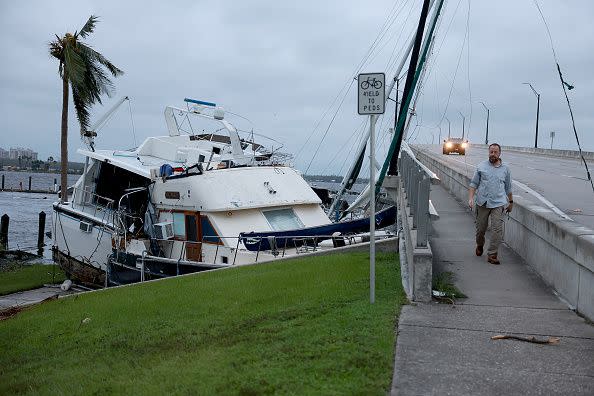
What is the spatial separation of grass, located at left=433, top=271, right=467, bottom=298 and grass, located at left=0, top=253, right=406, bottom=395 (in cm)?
54

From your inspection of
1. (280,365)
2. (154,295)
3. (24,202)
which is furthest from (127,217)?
(24,202)

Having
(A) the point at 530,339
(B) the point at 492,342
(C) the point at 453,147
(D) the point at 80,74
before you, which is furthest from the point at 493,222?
(C) the point at 453,147

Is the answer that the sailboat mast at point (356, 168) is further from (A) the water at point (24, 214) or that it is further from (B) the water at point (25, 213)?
(A) the water at point (24, 214)

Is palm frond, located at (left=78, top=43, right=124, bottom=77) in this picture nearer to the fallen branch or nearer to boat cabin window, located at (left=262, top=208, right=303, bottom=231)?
boat cabin window, located at (left=262, top=208, right=303, bottom=231)

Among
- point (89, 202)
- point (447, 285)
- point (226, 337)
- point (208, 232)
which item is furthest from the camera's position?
point (89, 202)

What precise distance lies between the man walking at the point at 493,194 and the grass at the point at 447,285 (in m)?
0.93

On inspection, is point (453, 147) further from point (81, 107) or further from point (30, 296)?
point (30, 296)

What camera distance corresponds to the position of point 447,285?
27.2ft

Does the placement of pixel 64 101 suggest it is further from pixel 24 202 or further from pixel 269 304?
pixel 24 202

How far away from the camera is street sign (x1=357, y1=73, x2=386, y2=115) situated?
25.5 ft

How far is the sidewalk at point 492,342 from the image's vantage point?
5.16 metres


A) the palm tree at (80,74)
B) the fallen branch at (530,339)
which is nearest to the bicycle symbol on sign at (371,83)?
the fallen branch at (530,339)

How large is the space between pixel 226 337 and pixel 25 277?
1652 cm

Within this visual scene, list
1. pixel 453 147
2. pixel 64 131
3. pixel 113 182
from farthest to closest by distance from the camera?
pixel 453 147, pixel 64 131, pixel 113 182
